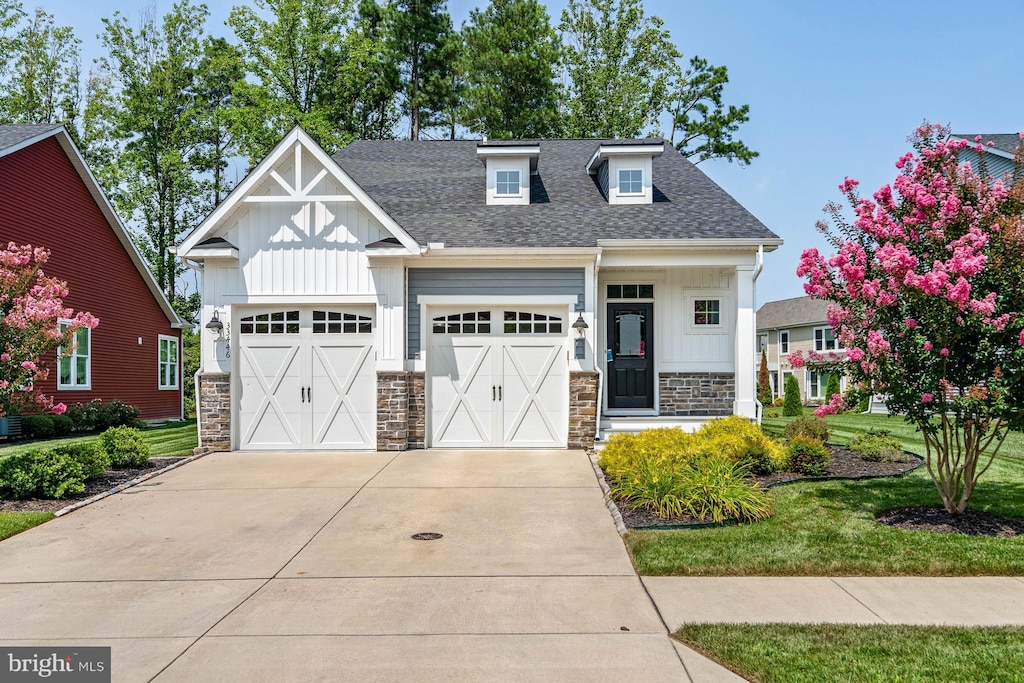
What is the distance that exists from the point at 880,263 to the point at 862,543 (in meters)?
2.76

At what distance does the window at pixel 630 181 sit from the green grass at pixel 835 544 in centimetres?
786

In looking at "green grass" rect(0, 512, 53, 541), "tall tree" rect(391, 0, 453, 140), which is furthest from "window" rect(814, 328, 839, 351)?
"green grass" rect(0, 512, 53, 541)

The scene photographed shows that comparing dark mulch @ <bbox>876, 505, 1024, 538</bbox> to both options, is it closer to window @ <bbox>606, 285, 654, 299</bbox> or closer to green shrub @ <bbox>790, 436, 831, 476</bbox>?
green shrub @ <bbox>790, 436, 831, 476</bbox>

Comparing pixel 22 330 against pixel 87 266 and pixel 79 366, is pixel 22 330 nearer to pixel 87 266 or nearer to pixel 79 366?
pixel 79 366

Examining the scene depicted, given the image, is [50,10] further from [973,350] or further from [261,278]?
[973,350]

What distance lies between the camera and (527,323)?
12906mm

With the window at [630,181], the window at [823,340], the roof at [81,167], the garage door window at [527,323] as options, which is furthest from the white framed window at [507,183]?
the window at [823,340]

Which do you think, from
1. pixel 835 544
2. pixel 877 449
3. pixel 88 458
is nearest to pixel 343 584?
pixel 835 544

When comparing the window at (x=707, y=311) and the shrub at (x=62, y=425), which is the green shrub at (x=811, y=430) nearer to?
the window at (x=707, y=311)

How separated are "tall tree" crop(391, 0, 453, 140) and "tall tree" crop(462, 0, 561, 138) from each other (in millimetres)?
2445

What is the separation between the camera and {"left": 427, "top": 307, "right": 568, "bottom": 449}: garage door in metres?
12.8

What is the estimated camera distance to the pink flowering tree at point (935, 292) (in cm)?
686

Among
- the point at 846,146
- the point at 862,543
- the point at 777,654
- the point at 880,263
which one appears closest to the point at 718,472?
the point at 862,543

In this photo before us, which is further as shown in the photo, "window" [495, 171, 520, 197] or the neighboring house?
the neighboring house
